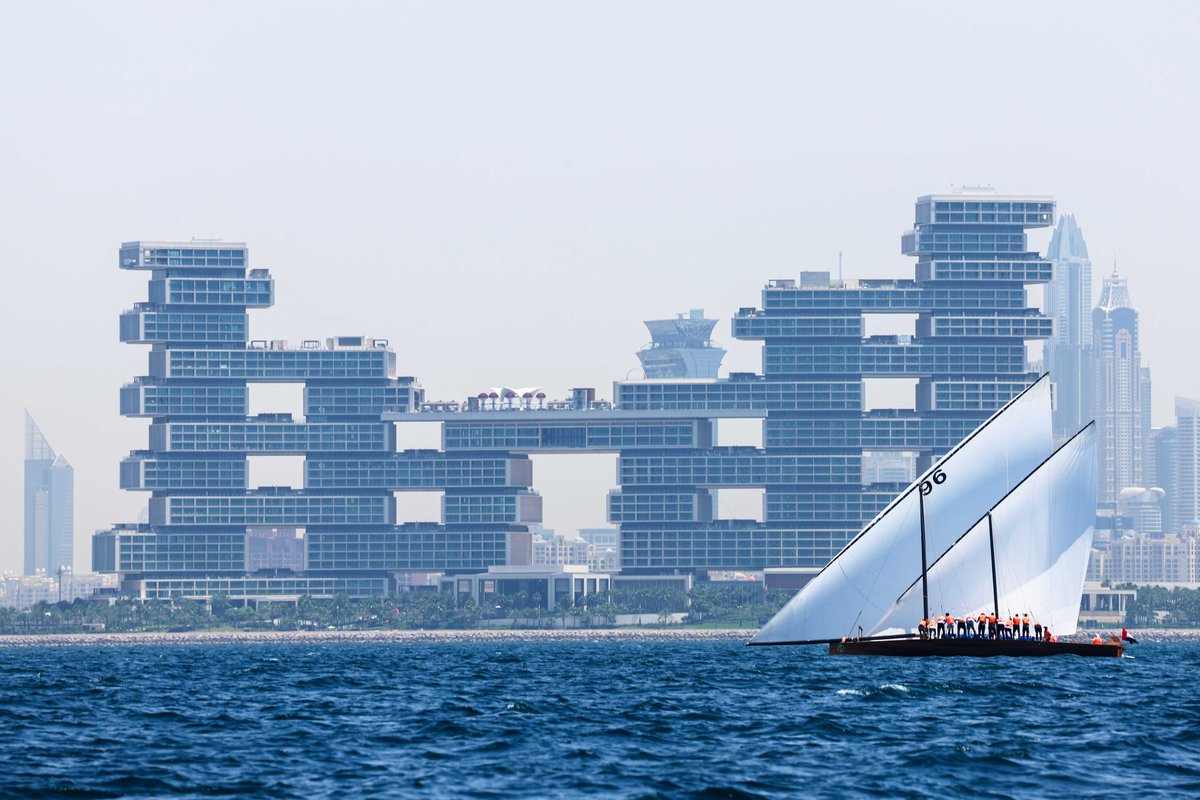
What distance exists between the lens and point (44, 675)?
420ft

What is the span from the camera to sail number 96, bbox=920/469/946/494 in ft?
350

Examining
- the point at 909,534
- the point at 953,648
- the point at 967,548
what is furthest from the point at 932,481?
the point at 953,648

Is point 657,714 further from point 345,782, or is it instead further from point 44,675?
point 44,675

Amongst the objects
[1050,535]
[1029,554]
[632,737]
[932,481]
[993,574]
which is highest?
[932,481]

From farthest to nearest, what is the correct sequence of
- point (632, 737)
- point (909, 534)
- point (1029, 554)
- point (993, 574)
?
point (1029, 554)
point (909, 534)
point (993, 574)
point (632, 737)

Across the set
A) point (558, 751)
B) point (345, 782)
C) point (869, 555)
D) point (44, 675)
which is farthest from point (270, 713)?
point (44, 675)

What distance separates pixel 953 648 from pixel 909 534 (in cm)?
589

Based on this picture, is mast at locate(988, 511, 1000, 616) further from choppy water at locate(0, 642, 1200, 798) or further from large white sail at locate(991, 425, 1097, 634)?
choppy water at locate(0, 642, 1200, 798)

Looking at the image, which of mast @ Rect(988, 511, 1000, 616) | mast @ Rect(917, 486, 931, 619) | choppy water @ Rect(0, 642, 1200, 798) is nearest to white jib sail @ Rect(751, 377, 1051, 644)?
mast @ Rect(917, 486, 931, 619)

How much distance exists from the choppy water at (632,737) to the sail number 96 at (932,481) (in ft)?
28.1

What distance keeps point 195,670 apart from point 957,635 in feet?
162

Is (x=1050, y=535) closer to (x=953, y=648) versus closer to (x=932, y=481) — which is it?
(x=932, y=481)

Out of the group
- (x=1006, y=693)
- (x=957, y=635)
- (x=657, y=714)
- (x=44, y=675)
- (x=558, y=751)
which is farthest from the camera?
(x=44, y=675)

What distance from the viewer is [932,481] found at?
107m
